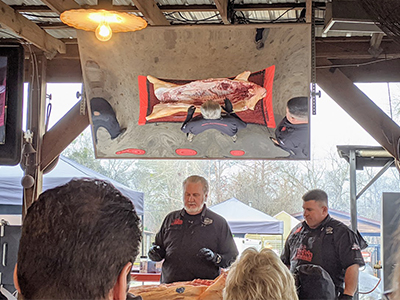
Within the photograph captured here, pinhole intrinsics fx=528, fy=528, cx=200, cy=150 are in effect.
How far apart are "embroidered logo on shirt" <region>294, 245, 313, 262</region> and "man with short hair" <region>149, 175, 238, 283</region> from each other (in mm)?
452

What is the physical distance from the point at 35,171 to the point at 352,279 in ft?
11.0

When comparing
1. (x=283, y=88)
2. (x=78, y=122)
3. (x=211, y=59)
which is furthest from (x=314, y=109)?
(x=78, y=122)

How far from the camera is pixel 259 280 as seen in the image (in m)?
1.60

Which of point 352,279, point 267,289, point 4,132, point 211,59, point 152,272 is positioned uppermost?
point 211,59

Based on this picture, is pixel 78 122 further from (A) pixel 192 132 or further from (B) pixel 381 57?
(B) pixel 381 57

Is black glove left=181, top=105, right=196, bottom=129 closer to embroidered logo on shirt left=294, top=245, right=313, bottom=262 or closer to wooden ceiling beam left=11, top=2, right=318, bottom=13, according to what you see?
wooden ceiling beam left=11, top=2, right=318, bottom=13

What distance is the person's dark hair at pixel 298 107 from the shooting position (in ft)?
14.4

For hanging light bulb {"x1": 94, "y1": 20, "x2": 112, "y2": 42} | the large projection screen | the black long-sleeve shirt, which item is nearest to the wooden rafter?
the large projection screen

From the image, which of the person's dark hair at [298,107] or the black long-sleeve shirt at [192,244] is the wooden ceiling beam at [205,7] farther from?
the black long-sleeve shirt at [192,244]

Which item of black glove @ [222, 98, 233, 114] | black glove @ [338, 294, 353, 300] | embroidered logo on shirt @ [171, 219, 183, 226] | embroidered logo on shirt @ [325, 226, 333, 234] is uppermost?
black glove @ [222, 98, 233, 114]

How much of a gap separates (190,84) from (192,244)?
1.39 metres

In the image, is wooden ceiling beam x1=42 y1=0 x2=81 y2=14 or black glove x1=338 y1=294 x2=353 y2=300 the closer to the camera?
black glove x1=338 y1=294 x2=353 y2=300

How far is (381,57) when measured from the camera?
5180mm

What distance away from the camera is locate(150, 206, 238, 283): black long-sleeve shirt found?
381 centimetres
